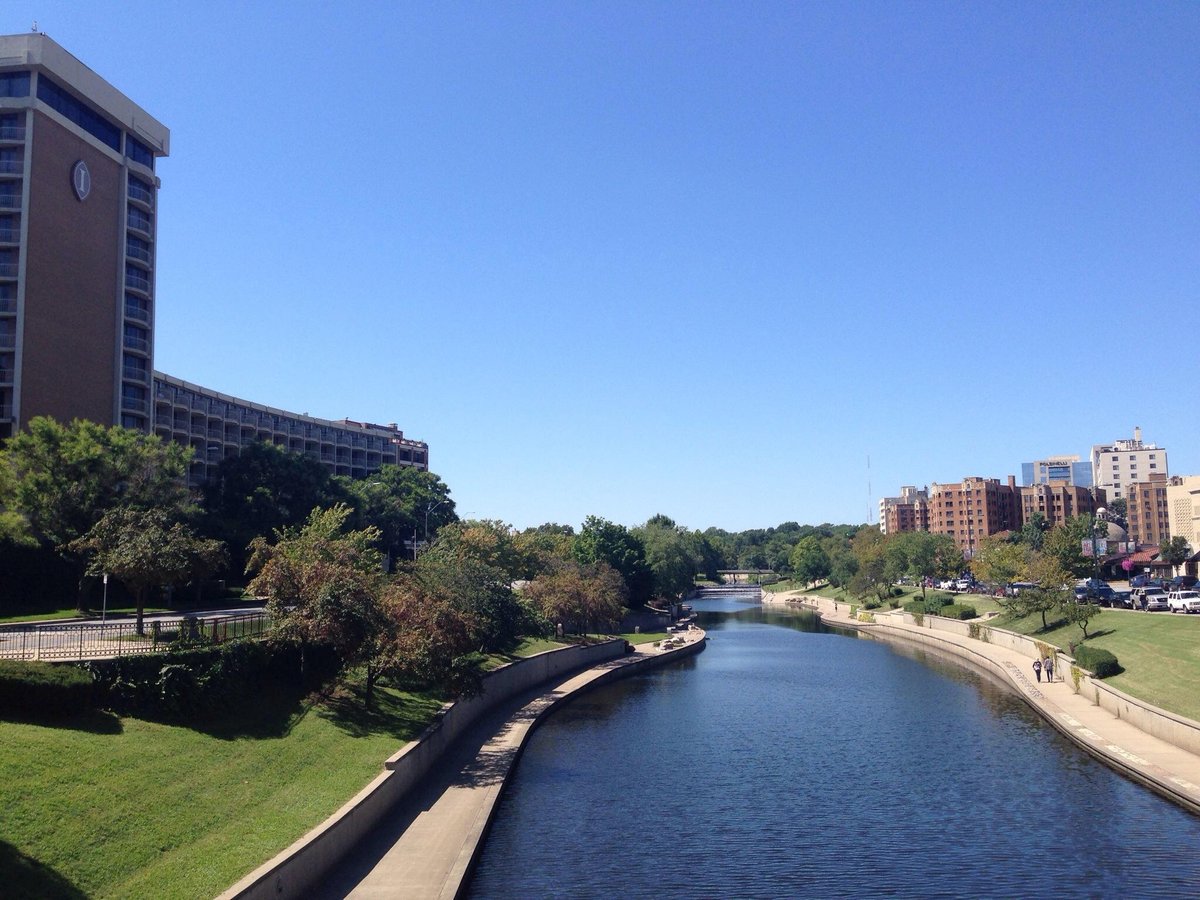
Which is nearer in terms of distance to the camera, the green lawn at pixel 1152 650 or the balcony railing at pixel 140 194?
the green lawn at pixel 1152 650

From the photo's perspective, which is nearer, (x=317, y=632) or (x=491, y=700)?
(x=317, y=632)

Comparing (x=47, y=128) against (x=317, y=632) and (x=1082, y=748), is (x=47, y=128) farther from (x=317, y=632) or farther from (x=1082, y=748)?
(x=1082, y=748)

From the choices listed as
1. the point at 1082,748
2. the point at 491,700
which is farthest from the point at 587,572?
the point at 1082,748

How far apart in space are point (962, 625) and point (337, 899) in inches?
2946

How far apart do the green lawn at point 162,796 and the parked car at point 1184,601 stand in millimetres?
55724

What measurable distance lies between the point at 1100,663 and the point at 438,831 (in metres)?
38.5

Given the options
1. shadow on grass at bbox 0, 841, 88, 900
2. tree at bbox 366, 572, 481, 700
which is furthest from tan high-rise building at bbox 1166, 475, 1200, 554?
shadow on grass at bbox 0, 841, 88, 900

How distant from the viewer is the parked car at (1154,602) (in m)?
67.8

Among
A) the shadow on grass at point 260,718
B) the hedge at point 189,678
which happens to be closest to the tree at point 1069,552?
the shadow on grass at point 260,718

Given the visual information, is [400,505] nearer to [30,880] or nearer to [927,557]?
[927,557]

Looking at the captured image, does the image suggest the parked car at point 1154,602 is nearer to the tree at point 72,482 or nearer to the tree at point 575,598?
the tree at point 575,598

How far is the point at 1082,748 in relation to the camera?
4075cm

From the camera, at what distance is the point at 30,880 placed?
1750 centimetres

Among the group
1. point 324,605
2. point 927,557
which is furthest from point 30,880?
point 927,557
